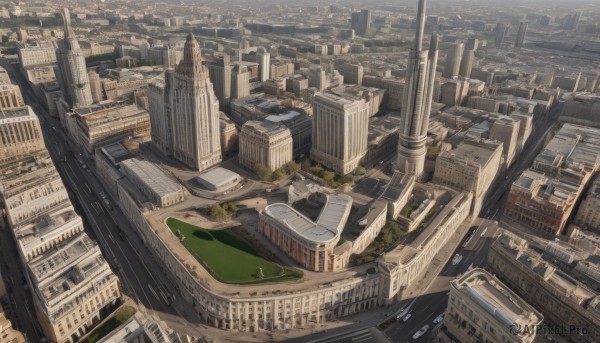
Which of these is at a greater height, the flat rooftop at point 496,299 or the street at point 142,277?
the flat rooftop at point 496,299

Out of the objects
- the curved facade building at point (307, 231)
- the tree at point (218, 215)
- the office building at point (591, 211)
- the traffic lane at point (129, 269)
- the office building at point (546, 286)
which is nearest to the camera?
the office building at point (546, 286)

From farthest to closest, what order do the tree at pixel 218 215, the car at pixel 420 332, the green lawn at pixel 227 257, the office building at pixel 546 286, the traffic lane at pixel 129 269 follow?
the tree at pixel 218 215, the traffic lane at pixel 129 269, the green lawn at pixel 227 257, the car at pixel 420 332, the office building at pixel 546 286

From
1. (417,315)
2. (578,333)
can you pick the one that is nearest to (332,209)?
(417,315)

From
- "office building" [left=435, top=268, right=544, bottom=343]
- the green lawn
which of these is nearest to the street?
the green lawn

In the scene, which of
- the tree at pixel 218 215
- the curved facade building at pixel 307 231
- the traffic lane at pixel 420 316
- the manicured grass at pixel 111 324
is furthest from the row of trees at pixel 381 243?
the manicured grass at pixel 111 324

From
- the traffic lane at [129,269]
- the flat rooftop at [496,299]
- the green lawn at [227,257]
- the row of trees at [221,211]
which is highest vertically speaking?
the flat rooftop at [496,299]

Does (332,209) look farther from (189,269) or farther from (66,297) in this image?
(66,297)

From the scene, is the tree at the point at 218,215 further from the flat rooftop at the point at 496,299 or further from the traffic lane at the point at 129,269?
the flat rooftop at the point at 496,299

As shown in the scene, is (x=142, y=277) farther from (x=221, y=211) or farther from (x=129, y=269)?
(x=221, y=211)
